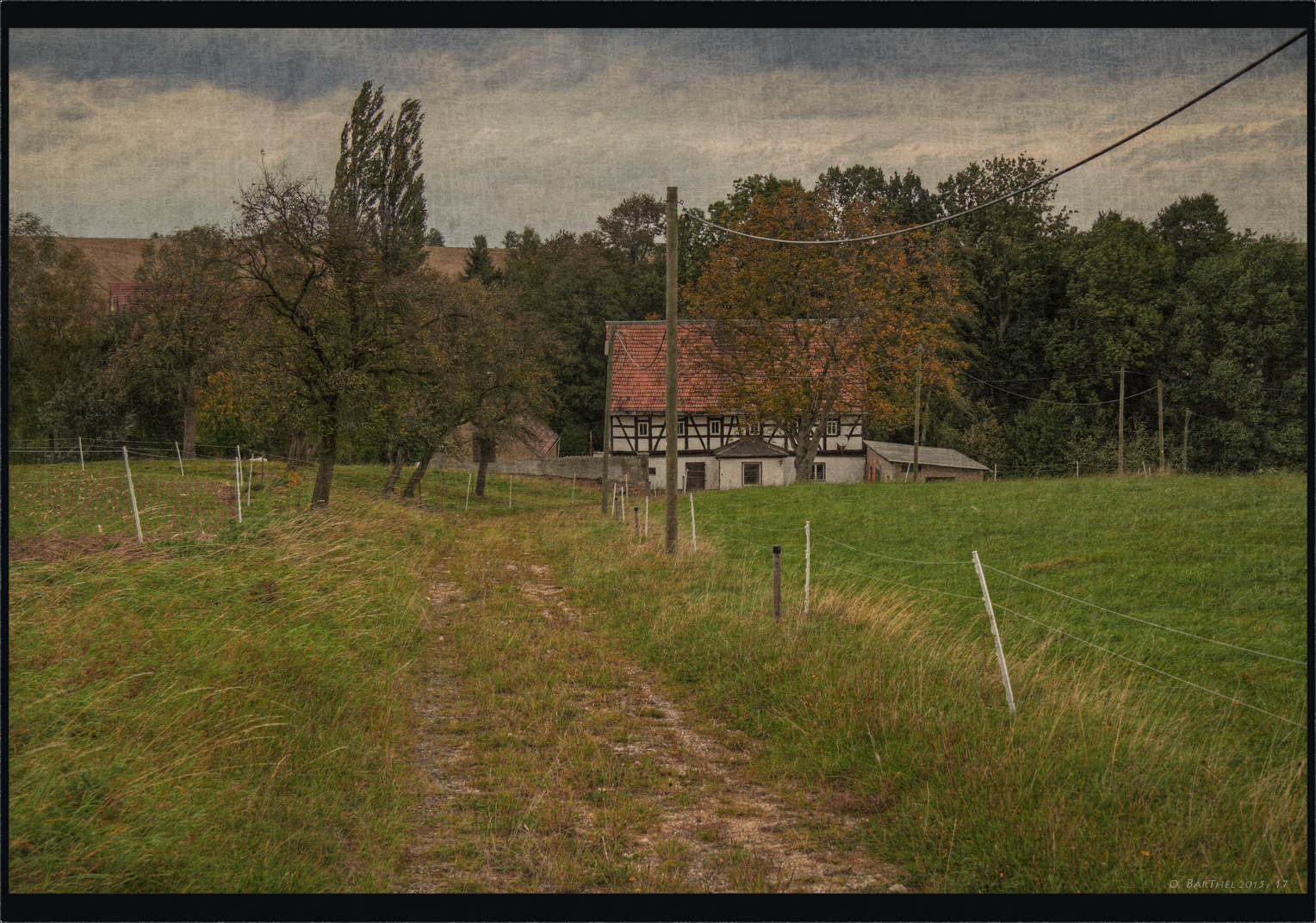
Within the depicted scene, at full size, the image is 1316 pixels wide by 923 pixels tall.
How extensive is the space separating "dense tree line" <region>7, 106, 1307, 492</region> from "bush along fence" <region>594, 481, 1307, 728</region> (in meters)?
1.92

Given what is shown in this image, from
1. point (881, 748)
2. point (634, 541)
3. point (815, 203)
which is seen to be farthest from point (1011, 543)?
point (815, 203)

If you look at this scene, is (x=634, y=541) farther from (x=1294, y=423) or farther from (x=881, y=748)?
(x=1294, y=423)

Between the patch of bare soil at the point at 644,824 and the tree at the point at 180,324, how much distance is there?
2023 cm

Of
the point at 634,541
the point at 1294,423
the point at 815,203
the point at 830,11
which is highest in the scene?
the point at 815,203

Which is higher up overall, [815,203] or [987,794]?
[815,203]

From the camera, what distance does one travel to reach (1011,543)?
1462 cm

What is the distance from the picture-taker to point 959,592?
1141 centimetres

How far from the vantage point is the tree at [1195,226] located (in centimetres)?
503

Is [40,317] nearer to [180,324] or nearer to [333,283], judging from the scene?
[333,283]

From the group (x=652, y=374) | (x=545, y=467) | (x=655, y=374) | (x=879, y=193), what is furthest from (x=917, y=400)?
(x=545, y=467)

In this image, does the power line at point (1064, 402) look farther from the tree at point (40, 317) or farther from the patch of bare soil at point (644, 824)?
the tree at point (40, 317)

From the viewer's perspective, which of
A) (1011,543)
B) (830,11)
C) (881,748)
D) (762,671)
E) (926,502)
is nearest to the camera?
(830,11)

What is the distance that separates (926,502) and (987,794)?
58.3 feet

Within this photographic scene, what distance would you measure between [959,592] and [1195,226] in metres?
5.62
